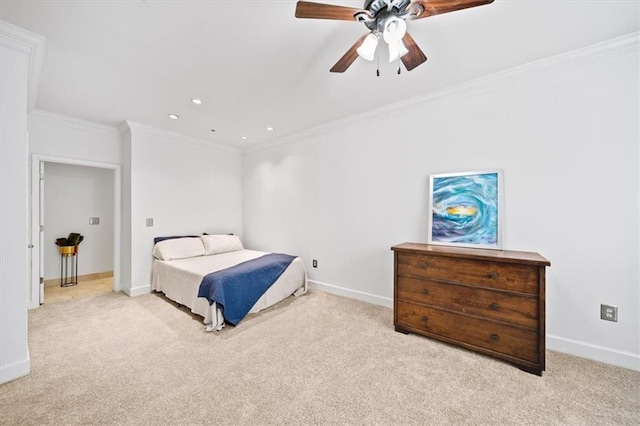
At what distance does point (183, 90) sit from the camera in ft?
9.09

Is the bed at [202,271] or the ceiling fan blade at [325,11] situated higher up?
the ceiling fan blade at [325,11]

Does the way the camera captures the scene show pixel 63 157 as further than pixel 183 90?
Yes

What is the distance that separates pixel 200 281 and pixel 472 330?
2.77 meters

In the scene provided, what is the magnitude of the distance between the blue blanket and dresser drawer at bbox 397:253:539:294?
1.62 meters

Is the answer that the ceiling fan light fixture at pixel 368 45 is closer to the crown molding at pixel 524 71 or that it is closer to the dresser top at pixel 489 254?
the crown molding at pixel 524 71

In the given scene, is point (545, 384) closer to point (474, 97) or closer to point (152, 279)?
point (474, 97)

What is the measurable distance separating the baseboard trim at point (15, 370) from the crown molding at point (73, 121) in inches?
122

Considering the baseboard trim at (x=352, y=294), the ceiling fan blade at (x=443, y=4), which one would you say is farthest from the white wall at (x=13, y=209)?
the baseboard trim at (x=352, y=294)

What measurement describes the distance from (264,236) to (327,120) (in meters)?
2.38

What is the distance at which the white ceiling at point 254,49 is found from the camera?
171 cm

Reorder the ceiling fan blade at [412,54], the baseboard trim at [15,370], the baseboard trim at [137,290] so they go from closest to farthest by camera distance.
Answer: the ceiling fan blade at [412,54] < the baseboard trim at [15,370] < the baseboard trim at [137,290]

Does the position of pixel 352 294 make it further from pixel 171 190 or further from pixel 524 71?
pixel 171 190

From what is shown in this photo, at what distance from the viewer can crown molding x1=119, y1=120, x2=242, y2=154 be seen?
147 inches

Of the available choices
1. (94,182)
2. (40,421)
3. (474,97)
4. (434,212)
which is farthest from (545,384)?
(94,182)
